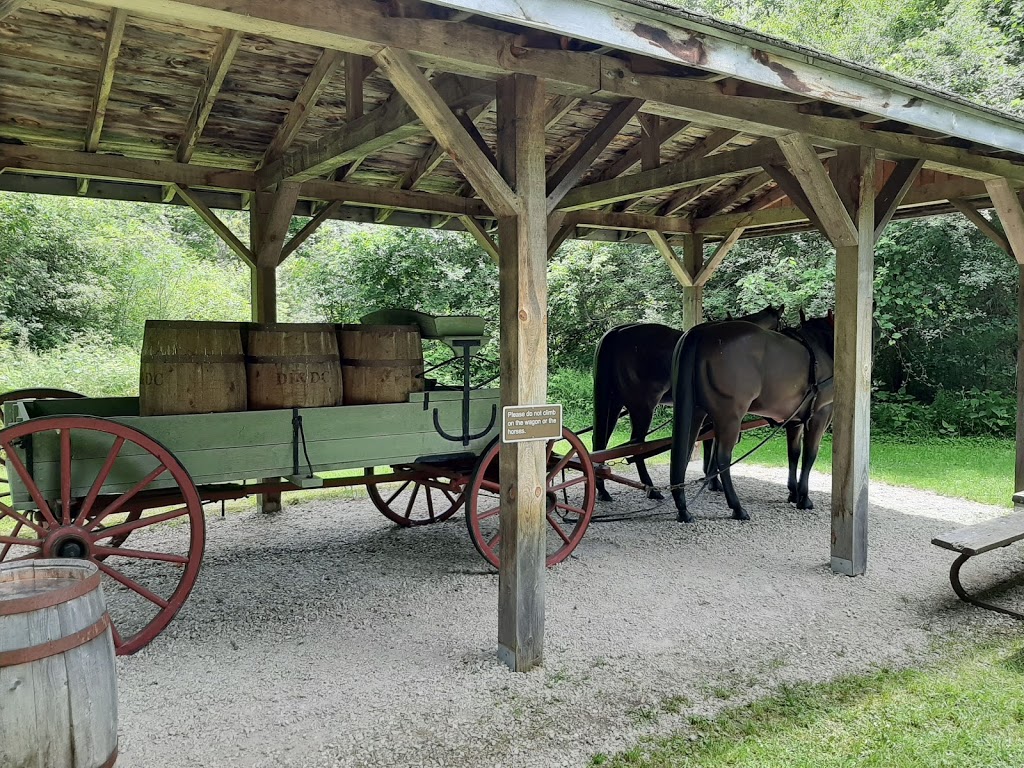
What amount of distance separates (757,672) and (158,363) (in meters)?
3.31

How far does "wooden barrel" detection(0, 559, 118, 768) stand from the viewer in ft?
6.27

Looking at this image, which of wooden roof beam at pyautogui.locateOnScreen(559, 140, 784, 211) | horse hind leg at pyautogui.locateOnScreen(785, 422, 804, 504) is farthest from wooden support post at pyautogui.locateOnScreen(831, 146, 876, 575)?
horse hind leg at pyautogui.locateOnScreen(785, 422, 804, 504)

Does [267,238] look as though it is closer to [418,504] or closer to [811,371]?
[418,504]

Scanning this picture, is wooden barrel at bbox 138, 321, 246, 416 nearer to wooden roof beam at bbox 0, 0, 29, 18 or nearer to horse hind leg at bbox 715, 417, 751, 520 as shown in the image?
wooden roof beam at bbox 0, 0, 29, 18

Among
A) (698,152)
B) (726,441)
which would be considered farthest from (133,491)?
(698,152)

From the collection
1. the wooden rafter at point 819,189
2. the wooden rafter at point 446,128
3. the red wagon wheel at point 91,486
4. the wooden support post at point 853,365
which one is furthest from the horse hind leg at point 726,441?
the red wagon wheel at point 91,486

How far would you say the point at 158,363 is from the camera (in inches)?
147

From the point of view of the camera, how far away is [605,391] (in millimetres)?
6734

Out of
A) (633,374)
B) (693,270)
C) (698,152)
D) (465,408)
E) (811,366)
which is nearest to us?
(465,408)

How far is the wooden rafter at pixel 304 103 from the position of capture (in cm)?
423

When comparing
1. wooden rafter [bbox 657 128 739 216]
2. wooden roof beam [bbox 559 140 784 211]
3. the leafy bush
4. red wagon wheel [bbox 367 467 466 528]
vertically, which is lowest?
red wagon wheel [bbox 367 467 466 528]

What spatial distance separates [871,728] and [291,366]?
3.25 meters

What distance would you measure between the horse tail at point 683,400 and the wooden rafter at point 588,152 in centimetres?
253

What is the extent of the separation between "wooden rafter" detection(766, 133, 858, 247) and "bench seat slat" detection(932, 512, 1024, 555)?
1.83 m
